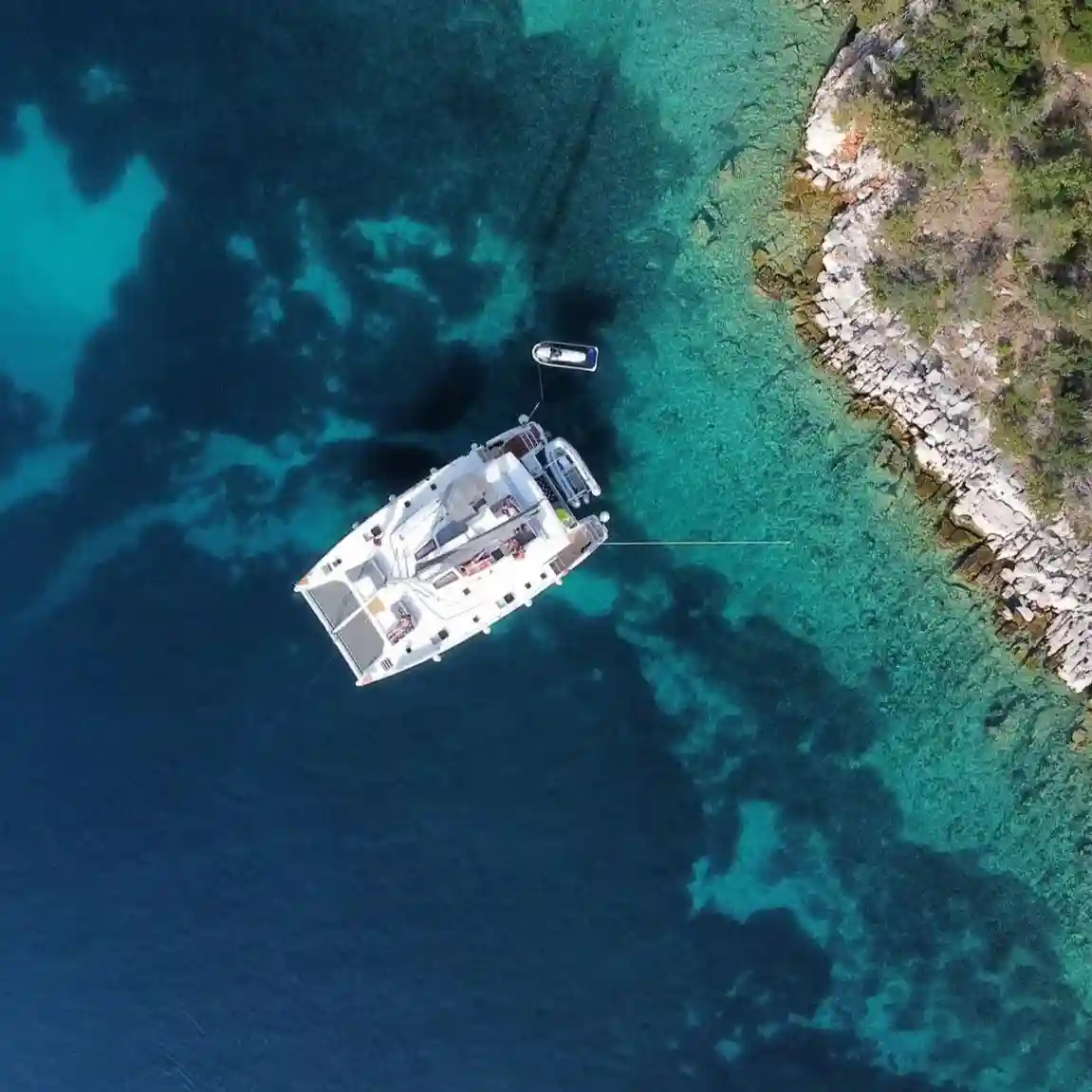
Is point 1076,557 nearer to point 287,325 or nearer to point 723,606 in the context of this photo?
point 723,606

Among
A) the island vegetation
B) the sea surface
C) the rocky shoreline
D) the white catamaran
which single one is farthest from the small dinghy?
the island vegetation

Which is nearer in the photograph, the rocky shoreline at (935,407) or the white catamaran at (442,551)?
the white catamaran at (442,551)

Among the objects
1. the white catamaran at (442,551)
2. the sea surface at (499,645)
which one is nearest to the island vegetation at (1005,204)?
the sea surface at (499,645)

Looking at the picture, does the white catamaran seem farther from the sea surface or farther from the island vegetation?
the island vegetation

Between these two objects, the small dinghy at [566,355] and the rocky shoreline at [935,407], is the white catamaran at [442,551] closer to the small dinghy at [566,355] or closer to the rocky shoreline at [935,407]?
the small dinghy at [566,355]

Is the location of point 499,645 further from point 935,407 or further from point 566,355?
point 935,407

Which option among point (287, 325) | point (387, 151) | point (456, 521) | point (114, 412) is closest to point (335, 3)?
point (387, 151)
